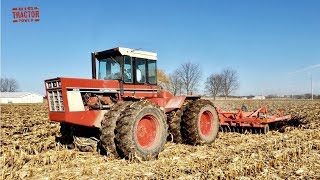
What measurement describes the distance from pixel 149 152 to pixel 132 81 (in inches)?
92.5

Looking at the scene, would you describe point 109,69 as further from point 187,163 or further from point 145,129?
point 187,163

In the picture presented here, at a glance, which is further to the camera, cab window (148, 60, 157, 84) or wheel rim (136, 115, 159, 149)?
cab window (148, 60, 157, 84)

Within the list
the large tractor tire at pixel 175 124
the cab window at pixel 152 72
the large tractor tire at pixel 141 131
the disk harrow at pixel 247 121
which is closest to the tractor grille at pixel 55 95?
the large tractor tire at pixel 141 131

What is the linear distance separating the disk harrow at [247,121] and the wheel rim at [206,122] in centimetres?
178

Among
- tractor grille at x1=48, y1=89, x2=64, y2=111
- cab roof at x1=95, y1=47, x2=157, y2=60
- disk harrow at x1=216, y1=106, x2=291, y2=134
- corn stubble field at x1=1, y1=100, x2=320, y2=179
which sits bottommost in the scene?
corn stubble field at x1=1, y1=100, x2=320, y2=179

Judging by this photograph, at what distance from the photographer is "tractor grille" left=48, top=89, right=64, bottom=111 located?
25.1 ft

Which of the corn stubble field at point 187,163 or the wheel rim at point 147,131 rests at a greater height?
the wheel rim at point 147,131

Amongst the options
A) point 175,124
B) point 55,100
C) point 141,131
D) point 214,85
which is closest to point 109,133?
point 141,131

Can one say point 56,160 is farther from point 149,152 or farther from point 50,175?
point 149,152

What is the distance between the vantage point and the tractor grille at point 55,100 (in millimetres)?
7641

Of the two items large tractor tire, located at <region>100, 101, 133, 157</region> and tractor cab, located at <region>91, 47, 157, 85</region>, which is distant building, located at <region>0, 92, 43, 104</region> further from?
large tractor tire, located at <region>100, 101, 133, 157</region>

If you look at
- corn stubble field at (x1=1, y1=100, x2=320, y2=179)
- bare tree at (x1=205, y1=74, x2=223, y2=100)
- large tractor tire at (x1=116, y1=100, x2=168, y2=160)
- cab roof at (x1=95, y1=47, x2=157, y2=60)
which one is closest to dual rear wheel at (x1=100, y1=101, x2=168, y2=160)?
large tractor tire at (x1=116, y1=100, x2=168, y2=160)

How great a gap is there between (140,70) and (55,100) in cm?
263

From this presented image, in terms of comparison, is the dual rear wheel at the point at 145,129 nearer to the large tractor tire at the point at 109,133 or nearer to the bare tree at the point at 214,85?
the large tractor tire at the point at 109,133
